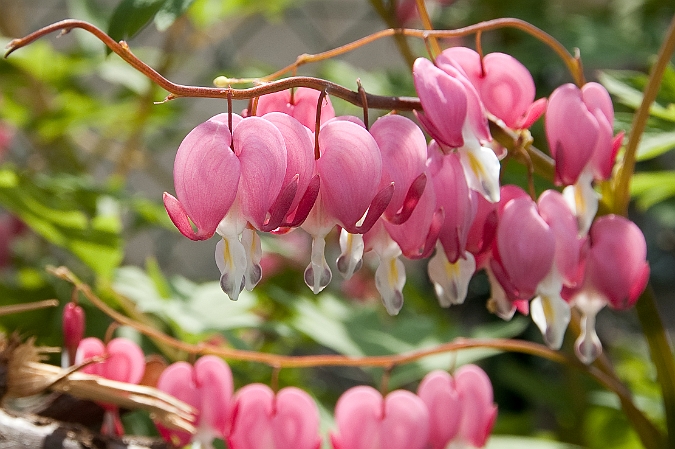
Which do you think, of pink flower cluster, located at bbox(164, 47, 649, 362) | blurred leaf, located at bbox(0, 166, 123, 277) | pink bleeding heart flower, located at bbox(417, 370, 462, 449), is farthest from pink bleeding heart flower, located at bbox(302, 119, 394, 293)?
blurred leaf, located at bbox(0, 166, 123, 277)

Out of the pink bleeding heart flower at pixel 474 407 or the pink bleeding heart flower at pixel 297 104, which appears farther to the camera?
the pink bleeding heart flower at pixel 474 407

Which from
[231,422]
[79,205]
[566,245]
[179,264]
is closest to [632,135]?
[566,245]

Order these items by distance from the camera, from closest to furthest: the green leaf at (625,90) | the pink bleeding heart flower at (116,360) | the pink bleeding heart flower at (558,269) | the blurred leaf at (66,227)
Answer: the pink bleeding heart flower at (558,269)
the pink bleeding heart flower at (116,360)
the green leaf at (625,90)
the blurred leaf at (66,227)

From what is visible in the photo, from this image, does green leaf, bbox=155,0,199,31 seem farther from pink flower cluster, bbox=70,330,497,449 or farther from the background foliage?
pink flower cluster, bbox=70,330,497,449

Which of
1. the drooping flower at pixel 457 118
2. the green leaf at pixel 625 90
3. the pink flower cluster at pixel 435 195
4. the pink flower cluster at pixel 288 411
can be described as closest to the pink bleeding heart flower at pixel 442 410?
the pink flower cluster at pixel 288 411

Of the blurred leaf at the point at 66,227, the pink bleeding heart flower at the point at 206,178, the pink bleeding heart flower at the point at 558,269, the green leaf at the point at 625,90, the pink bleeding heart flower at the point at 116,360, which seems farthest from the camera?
the blurred leaf at the point at 66,227

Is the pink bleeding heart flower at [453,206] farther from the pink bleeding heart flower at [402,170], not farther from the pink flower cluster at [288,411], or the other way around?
the pink flower cluster at [288,411]

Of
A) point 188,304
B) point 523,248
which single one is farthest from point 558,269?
point 188,304

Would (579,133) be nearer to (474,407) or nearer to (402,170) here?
(402,170)

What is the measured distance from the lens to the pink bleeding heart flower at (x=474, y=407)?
1.89 ft

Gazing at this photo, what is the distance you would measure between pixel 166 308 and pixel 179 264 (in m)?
1.63

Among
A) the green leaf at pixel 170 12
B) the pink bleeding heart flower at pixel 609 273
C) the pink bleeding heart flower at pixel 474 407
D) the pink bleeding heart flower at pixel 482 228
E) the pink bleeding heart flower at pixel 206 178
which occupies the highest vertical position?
the green leaf at pixel 170 12

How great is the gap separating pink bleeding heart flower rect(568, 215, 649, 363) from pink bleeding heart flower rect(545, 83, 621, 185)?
0.17ft

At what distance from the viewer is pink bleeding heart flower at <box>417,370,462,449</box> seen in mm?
566
